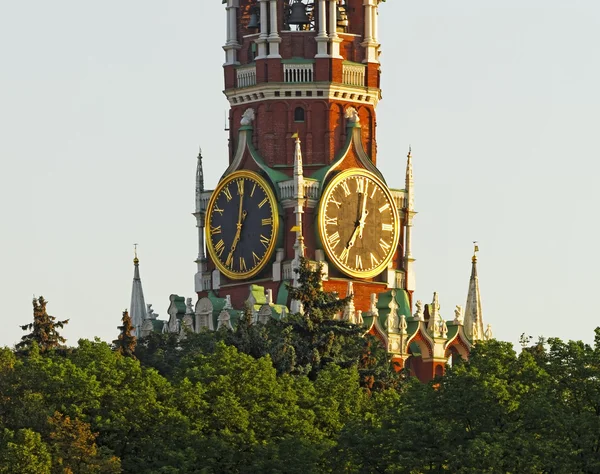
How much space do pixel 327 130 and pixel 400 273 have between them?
6.86 m

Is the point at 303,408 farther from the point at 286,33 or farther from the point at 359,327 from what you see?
the point at 286,33

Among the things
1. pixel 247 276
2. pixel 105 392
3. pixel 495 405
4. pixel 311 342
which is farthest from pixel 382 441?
pixel 247 276

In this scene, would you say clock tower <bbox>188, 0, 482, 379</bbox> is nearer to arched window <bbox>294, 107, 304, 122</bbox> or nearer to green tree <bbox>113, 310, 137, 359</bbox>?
arched window <bbox>294, 107, 304, 122</bbox>

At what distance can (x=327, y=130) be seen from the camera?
504ft

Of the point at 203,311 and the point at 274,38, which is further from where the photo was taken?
the point at 274,38

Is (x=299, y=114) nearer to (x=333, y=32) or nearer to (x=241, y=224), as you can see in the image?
(x=333, y=32)

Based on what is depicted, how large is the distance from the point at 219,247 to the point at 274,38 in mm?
8897

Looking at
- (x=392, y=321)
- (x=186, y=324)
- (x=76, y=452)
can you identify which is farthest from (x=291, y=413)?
(x=186, y=324)

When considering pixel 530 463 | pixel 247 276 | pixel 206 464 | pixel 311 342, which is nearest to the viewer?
pixel 530 463

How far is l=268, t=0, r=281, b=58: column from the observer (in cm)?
15312

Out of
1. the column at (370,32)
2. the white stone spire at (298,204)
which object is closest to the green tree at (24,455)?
the white stone spire at (298,204)

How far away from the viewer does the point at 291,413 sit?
12250 centimetres

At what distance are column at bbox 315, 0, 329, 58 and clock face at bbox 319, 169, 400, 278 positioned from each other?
196 inches

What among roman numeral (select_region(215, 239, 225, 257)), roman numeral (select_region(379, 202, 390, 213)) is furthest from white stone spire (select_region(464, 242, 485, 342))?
roman numeral (select_region(215, 239, 225, 257))
